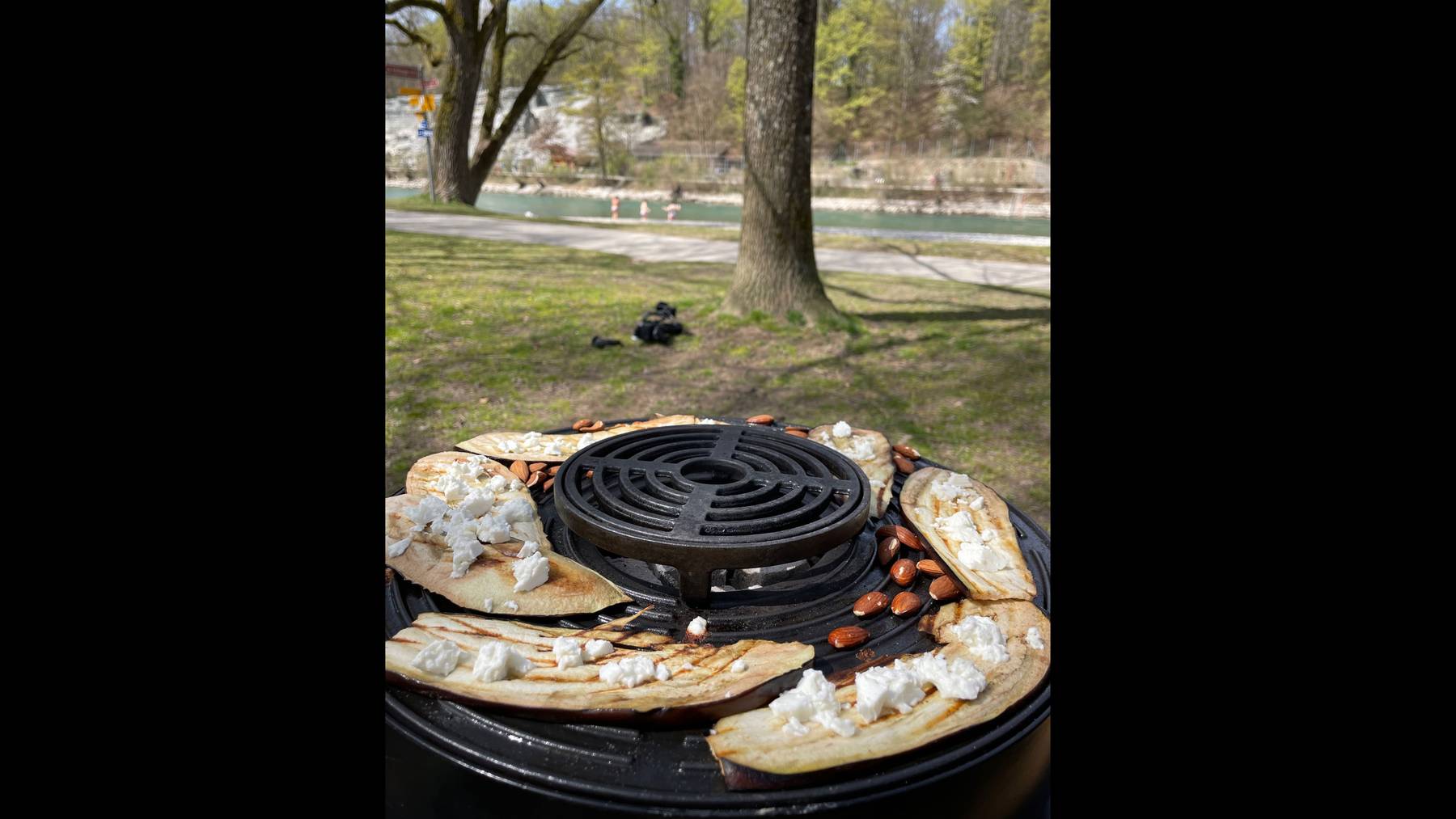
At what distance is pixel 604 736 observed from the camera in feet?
3.90

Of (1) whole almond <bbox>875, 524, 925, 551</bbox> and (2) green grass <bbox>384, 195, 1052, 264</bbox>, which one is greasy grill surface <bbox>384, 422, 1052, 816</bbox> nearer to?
(1) whole almond <bbox>875, 524, 925, 551</bbox>

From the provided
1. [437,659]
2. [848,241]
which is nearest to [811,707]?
[437,659]

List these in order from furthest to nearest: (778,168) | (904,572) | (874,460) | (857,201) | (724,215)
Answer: (857,201) < (724,215) < (778,168) < (874,460) < (904,572)

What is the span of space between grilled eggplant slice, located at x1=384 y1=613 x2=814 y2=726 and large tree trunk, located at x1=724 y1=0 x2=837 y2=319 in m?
5.30

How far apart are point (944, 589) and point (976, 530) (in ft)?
0.94

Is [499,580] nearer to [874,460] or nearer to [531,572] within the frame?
[531,572]

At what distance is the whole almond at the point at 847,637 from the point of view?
1.40 m

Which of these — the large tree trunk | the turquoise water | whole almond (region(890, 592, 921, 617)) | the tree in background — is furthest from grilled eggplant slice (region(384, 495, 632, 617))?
the turquoise water

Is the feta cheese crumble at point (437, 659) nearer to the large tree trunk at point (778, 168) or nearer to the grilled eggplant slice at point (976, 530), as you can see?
the grilled eggplant slice at point (976, 530)

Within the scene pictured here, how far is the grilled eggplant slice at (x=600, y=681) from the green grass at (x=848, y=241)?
1030 cm

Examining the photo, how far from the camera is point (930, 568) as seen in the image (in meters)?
1.66

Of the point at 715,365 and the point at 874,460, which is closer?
the point at 874,460
